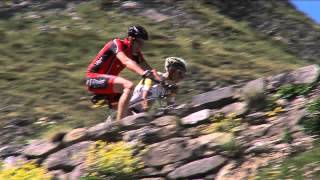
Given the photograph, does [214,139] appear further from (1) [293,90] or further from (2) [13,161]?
(2) [13,161]

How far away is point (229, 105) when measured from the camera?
7535 mm

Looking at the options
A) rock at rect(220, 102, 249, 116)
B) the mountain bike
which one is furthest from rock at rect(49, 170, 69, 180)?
rock at rect(220, 102, 249, 116)

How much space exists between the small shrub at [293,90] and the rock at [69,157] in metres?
2.08

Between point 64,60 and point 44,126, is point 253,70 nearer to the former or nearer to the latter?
point 64,60

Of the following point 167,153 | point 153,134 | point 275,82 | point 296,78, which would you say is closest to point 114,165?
point 167,153

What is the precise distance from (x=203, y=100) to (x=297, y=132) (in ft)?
5.13

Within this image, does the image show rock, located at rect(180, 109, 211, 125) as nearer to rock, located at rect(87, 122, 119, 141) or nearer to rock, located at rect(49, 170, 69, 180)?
rock, located at rect(87, 122, 119, 141)

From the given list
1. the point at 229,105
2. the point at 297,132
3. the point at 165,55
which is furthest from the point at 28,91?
the point at 297,132

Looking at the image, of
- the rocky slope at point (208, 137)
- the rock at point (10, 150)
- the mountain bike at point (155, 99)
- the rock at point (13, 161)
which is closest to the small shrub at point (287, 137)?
the rocky slope at point (208, 137)

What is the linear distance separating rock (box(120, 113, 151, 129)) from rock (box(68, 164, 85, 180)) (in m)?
0.64

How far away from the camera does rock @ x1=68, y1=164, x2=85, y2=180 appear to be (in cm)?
699

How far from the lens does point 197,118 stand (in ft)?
24.2

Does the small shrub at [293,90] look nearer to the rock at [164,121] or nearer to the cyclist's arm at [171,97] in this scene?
the rock at [164,121]

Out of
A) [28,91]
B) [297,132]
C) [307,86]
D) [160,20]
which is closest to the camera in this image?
[297,132]
